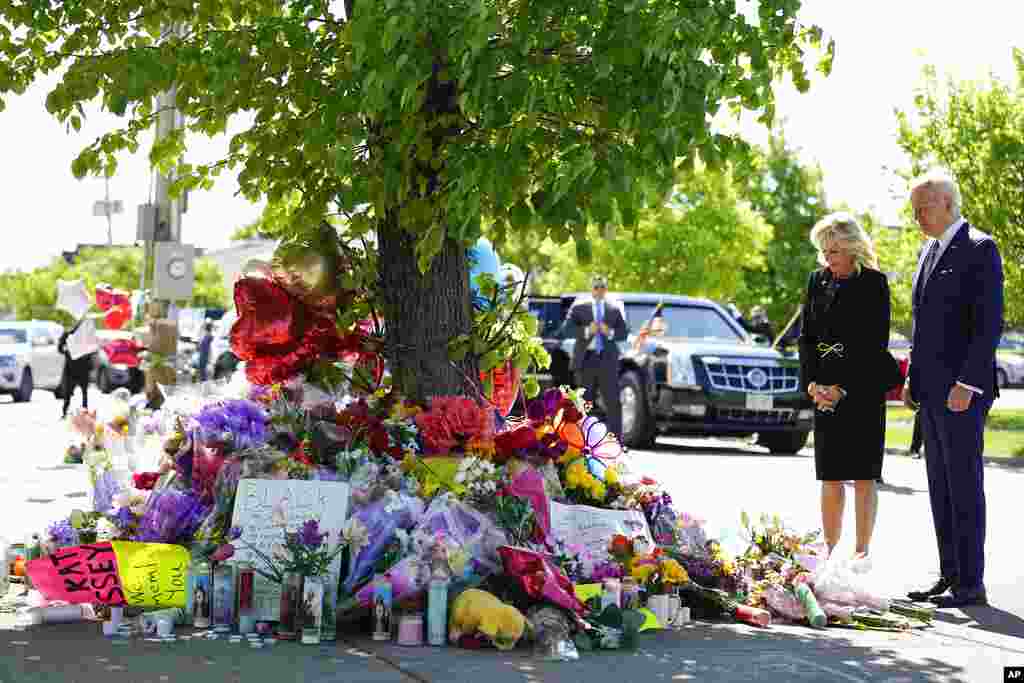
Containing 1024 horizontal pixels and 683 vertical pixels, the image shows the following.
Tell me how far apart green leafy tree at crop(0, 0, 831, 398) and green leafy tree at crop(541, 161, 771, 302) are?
4023 cm

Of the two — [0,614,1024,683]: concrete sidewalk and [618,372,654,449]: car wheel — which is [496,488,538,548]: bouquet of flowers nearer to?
[0,614,1024,683]: concrete sidewalk

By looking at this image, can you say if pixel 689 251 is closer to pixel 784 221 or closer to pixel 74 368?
pixel 784 221

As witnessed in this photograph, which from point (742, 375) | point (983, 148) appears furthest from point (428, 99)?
point (983, 148)

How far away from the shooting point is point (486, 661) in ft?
17.6

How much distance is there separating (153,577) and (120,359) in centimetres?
1988

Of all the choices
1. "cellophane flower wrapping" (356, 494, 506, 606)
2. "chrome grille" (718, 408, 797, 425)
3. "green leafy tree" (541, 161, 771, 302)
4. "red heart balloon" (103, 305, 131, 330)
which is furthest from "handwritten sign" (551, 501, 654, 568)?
"green leafy tree" (541, 161, 771, 302)

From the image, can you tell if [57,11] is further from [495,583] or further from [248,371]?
[495,583]

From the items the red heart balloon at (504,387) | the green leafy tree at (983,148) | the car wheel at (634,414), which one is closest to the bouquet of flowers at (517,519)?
the red heart balloon at (504,387)

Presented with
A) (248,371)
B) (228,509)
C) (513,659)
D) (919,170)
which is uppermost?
(919,170)

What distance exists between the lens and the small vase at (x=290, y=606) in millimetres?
5668

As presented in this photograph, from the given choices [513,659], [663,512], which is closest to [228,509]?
[513,659]

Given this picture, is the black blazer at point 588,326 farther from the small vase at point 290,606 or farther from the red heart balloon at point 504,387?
the small vase at point 290,606

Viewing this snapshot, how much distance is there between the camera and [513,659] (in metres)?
5.44

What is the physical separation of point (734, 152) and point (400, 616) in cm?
221
